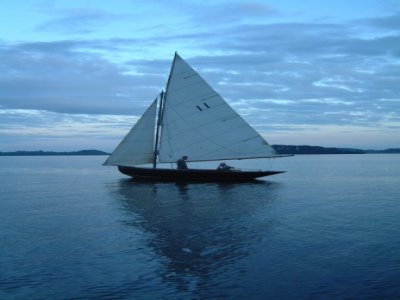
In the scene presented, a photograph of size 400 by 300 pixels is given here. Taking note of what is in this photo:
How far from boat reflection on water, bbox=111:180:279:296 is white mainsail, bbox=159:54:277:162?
5765 mm

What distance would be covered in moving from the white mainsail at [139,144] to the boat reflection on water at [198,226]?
7.74m

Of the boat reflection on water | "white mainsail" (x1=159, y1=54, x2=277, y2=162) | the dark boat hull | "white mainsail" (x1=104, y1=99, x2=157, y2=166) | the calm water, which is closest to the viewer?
the calm water

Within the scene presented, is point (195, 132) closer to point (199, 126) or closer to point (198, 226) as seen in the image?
point (199, 126)

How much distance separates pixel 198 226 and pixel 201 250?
17.8ft

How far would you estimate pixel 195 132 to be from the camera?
47812 millimetres

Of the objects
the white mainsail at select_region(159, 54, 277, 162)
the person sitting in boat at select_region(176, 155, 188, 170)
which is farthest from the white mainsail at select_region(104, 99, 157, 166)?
the person sitting in boat at select_region(176, 155, 188, 170)

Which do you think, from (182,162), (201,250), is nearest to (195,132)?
(182,162)

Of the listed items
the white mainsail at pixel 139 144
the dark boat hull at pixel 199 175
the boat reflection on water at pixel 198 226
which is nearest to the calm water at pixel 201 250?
the boat reflection on water at pixel 198 226

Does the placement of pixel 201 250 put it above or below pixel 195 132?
below

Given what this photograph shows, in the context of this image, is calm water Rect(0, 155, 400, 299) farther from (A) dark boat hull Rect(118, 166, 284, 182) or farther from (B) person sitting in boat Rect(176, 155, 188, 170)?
(B) person sitting in boat Rect(176, 155, 188, 170)

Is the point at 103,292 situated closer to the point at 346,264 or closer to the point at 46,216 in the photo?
the point at 346,264

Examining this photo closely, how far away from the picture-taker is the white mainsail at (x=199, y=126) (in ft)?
155

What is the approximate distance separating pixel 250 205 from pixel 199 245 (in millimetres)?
13024

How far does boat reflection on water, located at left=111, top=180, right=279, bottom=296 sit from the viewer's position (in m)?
15.7
